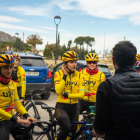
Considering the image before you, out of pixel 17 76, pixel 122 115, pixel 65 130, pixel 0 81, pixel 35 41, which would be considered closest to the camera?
pixel 122 115

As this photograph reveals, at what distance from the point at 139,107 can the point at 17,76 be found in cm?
412

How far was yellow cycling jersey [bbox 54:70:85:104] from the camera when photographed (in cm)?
372

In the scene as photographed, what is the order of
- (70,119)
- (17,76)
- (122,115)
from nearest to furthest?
(122,115)
(70,119)
(17,76)

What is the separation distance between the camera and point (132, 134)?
6.15 feet

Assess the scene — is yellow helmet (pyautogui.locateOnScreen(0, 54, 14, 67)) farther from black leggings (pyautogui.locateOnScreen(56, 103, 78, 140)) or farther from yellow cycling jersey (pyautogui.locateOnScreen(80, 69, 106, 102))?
yellow cycling jersey (pyautogui.locateOnScreen(80, 69, 106, 102))

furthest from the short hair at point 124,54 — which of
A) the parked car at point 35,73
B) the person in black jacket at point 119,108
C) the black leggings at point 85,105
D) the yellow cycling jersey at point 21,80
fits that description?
the parked car at point 35,73

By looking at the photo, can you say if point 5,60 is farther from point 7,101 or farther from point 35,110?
point 35,110

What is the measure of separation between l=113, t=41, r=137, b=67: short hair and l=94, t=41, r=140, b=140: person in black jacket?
147 millimetres

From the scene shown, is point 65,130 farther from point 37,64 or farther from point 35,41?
point 35,41

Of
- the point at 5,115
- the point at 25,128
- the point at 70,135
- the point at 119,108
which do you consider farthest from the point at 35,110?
the point at 119,108

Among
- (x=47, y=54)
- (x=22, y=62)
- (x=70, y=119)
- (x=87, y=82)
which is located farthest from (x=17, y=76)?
(x=47, y=54)

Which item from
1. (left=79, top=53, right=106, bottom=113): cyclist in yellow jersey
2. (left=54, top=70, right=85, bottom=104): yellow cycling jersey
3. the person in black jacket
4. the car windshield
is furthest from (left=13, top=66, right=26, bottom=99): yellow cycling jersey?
the car windshield

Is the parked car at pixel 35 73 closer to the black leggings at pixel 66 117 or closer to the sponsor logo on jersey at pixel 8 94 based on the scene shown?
the black leggings at pixel 66 117

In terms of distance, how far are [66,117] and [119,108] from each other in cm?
183
